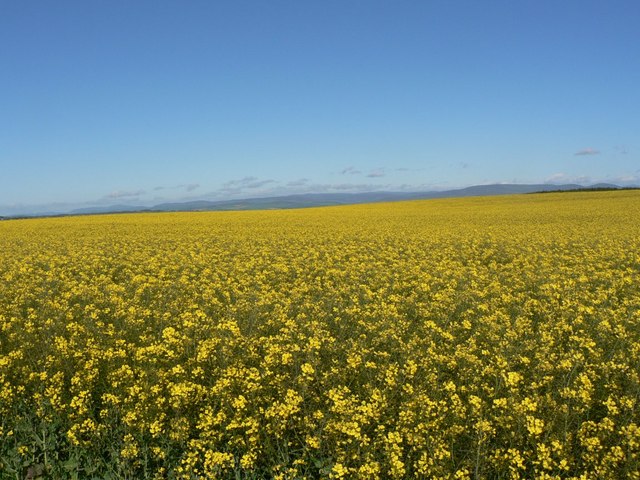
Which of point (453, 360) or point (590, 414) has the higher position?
point (453, 360)

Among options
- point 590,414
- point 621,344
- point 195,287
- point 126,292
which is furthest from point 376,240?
point 590,414

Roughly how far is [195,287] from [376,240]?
12.1m

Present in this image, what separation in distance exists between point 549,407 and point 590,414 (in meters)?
0.70

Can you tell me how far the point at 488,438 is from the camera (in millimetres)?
4562

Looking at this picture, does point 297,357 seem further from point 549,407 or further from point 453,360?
point 549,407

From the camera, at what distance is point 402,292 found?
11070 mm

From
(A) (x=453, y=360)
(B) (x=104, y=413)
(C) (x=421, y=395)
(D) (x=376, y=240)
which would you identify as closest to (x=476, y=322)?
(A) (x=453, y=360)

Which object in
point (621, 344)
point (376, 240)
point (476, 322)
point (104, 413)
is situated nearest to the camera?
point (104, 413)

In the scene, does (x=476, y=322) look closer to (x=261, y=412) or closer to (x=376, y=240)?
(x=261, y=412)

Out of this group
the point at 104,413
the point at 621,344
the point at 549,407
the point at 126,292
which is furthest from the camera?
the point at 126,292

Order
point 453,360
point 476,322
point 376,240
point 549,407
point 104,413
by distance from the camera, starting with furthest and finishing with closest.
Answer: point 376,240, point 476,322, point 453,360, point 104,413, point 549,407

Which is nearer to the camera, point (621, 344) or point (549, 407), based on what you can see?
point (549, 407)

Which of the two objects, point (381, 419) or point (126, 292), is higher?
point (126, 292)

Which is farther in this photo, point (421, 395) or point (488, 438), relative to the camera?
point (421, 395)
